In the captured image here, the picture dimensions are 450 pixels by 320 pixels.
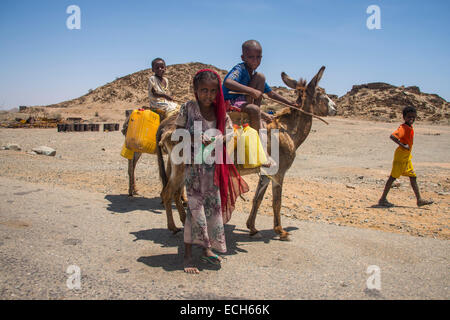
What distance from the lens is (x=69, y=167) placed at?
10.0 metres

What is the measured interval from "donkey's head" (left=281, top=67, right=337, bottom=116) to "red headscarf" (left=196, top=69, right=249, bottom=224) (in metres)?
2.03

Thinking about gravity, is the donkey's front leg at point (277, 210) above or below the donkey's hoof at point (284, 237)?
above

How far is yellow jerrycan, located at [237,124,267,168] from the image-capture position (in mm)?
4426

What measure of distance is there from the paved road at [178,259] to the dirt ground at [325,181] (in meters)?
1.09

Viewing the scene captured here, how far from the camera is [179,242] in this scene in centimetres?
469

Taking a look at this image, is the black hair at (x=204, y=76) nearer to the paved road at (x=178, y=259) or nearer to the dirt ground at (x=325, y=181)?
the paved road at (x=178, y=259)

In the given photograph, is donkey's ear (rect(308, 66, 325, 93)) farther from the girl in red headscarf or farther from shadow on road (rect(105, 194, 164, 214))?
shadow on road (rect(105, 194, 164, 214))

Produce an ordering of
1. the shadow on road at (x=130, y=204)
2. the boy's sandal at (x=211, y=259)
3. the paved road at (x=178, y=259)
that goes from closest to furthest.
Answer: the paved road at (x=178, y=259) < the boy's sandal at (x=211, y=259) < the shadow on road at (x=130, y=204)

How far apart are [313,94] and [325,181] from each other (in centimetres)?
517

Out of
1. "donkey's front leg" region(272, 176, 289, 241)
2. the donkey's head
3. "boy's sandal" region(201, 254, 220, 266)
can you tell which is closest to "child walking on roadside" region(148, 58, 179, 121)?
the donkey's head

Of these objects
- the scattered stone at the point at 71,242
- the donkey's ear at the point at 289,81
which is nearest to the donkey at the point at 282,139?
the donkey's ear at the point at 289,81

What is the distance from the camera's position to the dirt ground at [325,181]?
6637 mm

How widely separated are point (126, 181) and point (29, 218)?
3.64 m
